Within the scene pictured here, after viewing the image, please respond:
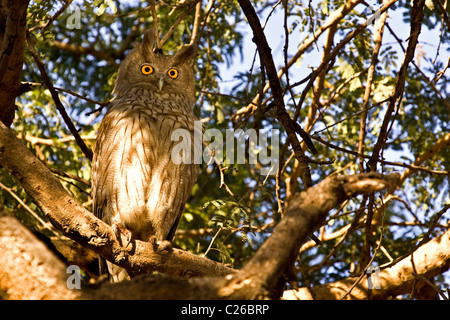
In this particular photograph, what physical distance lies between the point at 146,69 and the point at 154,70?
6cm

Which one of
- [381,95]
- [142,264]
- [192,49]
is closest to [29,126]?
[192,49]

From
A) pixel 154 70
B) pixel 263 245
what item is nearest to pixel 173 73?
pixel 154 70

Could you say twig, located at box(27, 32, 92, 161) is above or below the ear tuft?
below

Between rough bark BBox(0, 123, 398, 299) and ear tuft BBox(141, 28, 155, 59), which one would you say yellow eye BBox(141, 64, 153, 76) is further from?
rough bark BBox(0, 123, 398, 299)

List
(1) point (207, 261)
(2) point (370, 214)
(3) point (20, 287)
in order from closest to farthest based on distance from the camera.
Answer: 1. (3) point (20, 287)
2. (1) point (207, 261)
3. (2) point (370, 214)

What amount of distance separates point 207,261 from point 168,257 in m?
0.19

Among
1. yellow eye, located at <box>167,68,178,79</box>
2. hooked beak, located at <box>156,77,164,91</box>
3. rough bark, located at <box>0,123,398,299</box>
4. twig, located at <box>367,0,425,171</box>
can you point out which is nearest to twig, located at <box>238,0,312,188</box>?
twig, located at <box>367,0,425,171</box>

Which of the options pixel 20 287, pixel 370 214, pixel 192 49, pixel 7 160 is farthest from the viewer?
pixel 192 49

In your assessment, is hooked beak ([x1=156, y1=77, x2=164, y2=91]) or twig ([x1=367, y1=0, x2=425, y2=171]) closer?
twig ([x1=367, y1=0, x2=425, y2=171])

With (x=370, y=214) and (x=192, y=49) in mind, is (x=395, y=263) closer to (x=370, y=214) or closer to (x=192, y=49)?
(x=370, y=214)

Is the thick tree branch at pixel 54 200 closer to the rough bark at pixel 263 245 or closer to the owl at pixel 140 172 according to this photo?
the rough bark at pixel 263 245

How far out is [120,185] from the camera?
306cm

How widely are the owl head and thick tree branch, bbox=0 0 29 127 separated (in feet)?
2.91

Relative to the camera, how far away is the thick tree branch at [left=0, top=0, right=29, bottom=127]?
103 inches
